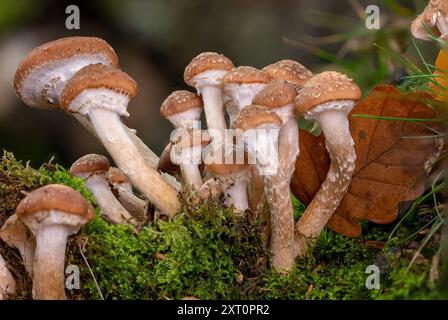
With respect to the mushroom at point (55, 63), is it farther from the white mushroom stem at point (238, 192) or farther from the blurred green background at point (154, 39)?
the blurred green background at point (154, 39)

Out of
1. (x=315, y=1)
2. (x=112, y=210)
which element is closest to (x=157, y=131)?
(x=315, y=1)

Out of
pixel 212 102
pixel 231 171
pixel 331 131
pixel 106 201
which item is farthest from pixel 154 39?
pixel 331 131

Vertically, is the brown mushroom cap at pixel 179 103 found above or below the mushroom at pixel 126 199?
above

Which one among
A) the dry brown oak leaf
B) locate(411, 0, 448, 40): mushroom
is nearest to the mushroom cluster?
the dry brown oak leaf

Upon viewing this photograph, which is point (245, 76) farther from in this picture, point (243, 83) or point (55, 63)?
point (55, 63)

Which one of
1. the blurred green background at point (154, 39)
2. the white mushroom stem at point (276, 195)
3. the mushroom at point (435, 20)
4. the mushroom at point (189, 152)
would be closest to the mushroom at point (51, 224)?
the mushroom at point (189, 152)

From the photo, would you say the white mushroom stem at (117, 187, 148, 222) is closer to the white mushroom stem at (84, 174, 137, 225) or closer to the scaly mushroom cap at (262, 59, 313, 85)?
the white mushroom stem at (84, 174, 137, 225)
